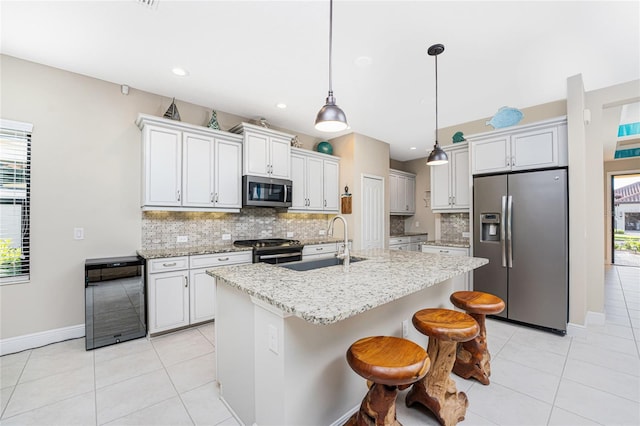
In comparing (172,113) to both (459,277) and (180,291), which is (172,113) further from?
(459,277)

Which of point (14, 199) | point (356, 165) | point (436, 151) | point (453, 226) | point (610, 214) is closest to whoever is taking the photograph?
point (14, 199)

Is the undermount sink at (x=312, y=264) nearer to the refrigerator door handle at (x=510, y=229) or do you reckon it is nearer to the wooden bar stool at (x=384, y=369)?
the wooden bar stool at (x=384, y=369)

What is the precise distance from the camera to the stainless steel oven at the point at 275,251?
11.6 feet

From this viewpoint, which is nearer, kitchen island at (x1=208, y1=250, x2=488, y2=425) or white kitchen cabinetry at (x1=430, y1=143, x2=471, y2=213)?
kitchen island at (x1=208, y1=250, x2=488, y2=425)

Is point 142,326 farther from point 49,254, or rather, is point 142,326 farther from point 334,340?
point 334,340

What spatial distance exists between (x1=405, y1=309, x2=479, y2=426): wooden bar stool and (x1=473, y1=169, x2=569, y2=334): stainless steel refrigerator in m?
1.95

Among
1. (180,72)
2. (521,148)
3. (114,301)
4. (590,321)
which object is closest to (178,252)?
(114,301)

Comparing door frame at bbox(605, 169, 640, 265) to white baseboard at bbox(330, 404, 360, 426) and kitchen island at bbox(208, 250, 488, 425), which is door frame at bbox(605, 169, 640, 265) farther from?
white baseboard at bbox(330, 404, 360, 426)

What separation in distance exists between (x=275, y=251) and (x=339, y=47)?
2450mm

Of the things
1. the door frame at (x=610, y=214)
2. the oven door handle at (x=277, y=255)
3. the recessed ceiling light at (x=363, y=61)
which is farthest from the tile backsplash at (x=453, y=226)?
the door frame at (x=610, y=214)

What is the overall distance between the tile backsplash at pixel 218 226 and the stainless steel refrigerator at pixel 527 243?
2696mm

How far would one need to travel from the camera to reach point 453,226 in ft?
15.0

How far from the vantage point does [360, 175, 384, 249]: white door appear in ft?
16.4

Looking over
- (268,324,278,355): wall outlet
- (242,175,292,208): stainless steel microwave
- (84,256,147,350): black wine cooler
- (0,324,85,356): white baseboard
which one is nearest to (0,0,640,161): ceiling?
(242,175,292,208): stainless steel microwave
